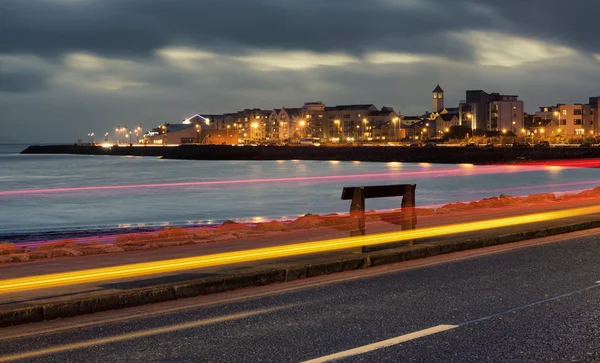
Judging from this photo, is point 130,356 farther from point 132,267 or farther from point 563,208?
point 563,208

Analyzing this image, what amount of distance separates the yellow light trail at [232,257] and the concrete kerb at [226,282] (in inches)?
39.7

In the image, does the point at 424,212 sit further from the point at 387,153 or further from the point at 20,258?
the point at 387,153

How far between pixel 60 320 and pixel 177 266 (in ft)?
11.0

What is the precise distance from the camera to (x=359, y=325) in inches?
343

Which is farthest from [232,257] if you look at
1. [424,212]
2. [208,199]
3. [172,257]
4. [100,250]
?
[208,199]

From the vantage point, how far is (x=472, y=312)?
9.37 m

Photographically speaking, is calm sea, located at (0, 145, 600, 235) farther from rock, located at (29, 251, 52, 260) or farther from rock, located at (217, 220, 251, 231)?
rock, located at (29, 251, 52, 260)

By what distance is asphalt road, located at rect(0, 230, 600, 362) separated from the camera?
746cm

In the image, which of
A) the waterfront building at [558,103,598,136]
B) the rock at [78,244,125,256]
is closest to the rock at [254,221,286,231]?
the rock at [78,244,125,256]

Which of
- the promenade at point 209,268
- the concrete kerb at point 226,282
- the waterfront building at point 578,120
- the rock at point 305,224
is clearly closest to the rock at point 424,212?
the rock at point 305,224

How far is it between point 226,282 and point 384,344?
3.82 m

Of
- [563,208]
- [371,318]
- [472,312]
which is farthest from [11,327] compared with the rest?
[563,208]

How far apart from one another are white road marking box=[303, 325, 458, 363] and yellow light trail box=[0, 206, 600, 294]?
4889 mm

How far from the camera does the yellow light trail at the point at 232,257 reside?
11039 millimetres
